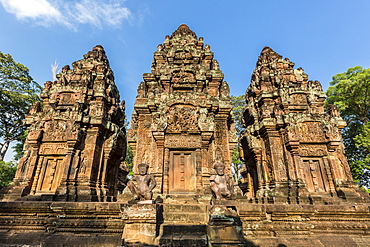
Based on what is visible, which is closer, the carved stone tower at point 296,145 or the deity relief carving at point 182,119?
the deity relief carving at point 182,119

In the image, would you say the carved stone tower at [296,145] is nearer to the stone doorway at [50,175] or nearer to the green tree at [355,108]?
→ the green tree at [355,108]

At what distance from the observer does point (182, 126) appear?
9.05 metres

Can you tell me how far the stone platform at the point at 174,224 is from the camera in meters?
4.48

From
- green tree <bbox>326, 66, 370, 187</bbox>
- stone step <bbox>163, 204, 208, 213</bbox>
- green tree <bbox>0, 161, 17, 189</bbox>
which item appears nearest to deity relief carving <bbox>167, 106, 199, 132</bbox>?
stone step <bbox>163, 204, 208, 213</bbox>

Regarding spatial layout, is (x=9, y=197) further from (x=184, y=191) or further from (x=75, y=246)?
(x=184, y=191)

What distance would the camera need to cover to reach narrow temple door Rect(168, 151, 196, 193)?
8.51 metres

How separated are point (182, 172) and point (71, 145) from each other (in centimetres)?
562

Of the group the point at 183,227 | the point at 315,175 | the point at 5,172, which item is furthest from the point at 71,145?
the point at 315,175

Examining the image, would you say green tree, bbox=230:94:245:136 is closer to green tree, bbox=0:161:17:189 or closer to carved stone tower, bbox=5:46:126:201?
carved stone tower, bbox=5:46:126:201

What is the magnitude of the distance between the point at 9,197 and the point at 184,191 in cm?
780

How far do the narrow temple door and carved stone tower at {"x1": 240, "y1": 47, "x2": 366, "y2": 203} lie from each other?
4111 mm

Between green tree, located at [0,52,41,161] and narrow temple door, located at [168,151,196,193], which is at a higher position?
green tree, located at [0,52,41,161]

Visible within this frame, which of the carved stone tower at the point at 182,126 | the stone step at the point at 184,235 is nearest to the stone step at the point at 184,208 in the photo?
the stone step at the point at 184,235

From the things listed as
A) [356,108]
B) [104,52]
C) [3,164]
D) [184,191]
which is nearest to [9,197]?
[184,191]
